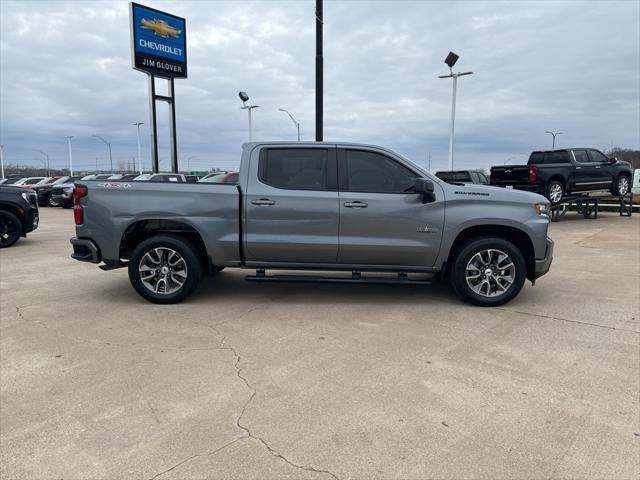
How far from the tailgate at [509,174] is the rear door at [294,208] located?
42.0 ft

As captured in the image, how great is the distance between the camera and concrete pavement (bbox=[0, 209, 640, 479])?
8.61 feet

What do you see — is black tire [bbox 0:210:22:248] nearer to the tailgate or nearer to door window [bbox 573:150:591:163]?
the tailgate

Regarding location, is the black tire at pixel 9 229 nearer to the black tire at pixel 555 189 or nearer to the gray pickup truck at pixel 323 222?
the gray pickup truck at pixel 323 222

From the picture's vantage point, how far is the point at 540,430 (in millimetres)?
2934

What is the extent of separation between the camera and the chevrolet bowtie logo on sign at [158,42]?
1970 centimetres

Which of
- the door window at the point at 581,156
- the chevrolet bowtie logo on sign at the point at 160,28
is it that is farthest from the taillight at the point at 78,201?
the chevrolet bowtie logo on sign at the point at 160,28

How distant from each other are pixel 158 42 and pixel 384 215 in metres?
19.0

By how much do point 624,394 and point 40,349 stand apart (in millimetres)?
4824

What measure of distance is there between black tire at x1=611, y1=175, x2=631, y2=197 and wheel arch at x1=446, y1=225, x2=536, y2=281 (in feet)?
45.7

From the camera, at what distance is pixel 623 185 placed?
56.3 feet

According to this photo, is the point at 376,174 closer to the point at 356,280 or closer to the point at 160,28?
the point at 356,280

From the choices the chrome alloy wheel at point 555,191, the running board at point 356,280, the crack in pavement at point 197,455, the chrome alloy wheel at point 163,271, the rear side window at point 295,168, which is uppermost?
the rear side window at point 295,168

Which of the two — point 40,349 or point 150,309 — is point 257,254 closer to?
point 150,309

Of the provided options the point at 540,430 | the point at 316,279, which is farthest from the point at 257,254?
the point at 540,430
